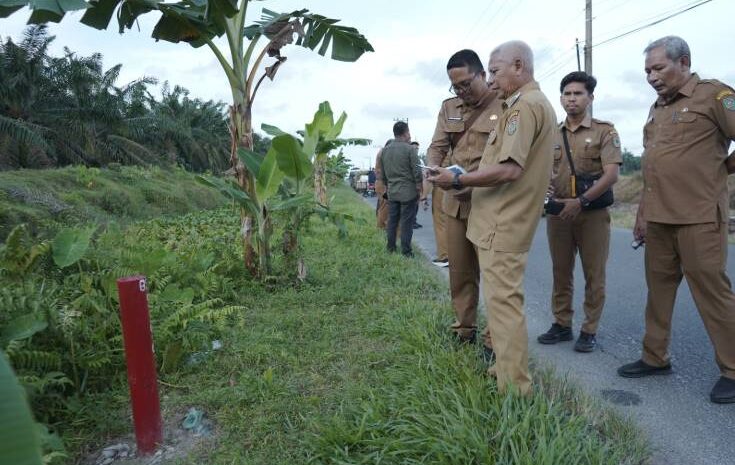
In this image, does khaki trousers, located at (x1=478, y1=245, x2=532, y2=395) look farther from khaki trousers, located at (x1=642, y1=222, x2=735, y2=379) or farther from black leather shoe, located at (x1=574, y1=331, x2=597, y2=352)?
black leather shoe, located at (x1=574, y1=331, x2=597, y2=352)

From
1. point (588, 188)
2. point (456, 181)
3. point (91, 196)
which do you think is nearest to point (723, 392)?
point (588, 188)

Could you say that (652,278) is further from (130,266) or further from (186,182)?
(186,182)

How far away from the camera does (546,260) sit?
7.37 m

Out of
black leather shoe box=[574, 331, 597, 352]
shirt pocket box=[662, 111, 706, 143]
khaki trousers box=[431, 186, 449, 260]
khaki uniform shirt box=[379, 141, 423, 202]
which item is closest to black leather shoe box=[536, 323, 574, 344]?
black leather shoe box=[574, 331, 597, 352]

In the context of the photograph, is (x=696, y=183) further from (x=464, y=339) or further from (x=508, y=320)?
(x=464, y=339)

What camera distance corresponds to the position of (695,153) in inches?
117

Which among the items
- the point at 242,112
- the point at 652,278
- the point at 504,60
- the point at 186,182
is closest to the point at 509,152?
the point at 504,60

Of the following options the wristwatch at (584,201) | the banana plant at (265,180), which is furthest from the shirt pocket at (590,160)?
the banana plant at (265,180)

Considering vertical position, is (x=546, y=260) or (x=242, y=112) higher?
(x=242, y=112)

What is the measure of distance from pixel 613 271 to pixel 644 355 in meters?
3.41

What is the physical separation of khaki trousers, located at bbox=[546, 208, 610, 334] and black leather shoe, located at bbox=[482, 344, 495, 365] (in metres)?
0.95

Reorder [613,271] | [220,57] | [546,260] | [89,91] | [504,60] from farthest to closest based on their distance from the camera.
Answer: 1. [89,91]
2. [546,260]
3. [613,271]
4. [220,57]
5. [504,60]

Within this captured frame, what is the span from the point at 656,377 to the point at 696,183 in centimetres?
121

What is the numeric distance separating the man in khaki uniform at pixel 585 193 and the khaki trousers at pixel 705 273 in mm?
520
